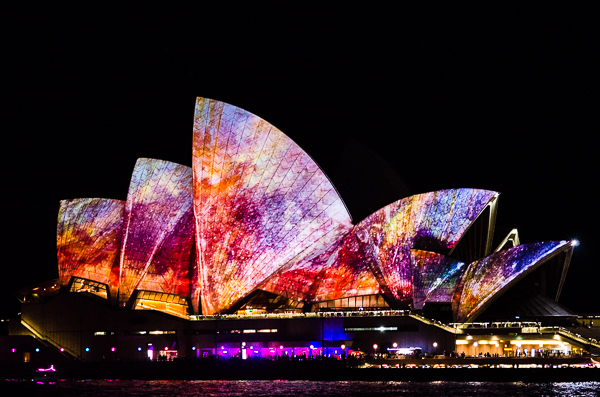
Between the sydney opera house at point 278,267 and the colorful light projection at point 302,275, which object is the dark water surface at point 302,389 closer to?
the sydney opera house at point 278,267

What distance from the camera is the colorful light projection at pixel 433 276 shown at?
48.1m

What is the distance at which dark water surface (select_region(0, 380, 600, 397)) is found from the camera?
3633 centimetres

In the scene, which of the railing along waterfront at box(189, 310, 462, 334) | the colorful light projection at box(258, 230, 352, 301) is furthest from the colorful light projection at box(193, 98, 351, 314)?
the railing along waterfront at box(189, 310, 462, 334)

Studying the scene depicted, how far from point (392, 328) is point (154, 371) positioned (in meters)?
15.2

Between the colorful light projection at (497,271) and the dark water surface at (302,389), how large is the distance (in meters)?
7.24

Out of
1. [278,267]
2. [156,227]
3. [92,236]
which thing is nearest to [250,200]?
[278,267]

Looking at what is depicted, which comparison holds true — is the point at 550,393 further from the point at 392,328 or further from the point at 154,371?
the point at 154,371

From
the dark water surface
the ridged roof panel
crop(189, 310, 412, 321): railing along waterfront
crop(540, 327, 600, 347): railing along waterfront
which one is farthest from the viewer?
crop(189, 310, 412, 321): railing along waterfront

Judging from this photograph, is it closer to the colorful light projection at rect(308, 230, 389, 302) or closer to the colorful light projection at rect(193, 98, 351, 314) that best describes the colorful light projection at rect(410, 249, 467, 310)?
the colorful light projection at rect(308, 230, 389, 302)

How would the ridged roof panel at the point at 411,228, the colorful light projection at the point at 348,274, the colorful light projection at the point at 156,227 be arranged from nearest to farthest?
1. the ridged roof panel at the point at 411,228
2. the colorful light projection at the point at 348,274
3. the colorful light projection at the point at 156,227

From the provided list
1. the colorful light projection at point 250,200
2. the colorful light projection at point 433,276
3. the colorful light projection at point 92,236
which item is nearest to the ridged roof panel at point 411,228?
the colorful light projection at point 433,276

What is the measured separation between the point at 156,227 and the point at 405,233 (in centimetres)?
1752

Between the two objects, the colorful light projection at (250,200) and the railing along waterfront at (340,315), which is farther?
the colorful light projection at (250,200)

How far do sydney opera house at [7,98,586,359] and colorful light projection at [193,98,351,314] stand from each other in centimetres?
7
